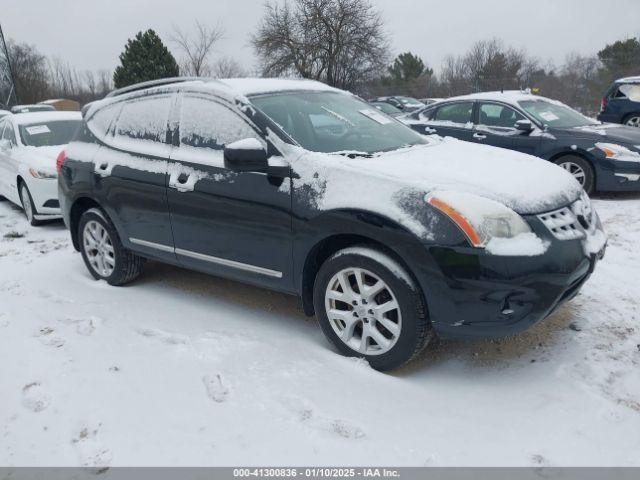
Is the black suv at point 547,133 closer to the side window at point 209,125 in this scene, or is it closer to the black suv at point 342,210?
the black suv at point 342,210

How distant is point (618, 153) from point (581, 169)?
1.57 ft

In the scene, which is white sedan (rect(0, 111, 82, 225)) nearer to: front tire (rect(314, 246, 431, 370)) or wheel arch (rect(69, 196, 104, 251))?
wheel arch (rect(69, 196, 104, 251))

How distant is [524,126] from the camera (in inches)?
299

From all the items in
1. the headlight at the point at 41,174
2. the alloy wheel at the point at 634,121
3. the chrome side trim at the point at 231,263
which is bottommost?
the chrome side trim at the point at 231,263

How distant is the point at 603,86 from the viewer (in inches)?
922

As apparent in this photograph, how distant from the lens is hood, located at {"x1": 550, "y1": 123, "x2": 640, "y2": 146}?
24.0 feet

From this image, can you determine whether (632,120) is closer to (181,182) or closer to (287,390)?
(181,182)

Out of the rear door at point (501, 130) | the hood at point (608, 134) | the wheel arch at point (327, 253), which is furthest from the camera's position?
the rear door at point (501, 130)

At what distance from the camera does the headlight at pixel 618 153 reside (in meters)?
7.15

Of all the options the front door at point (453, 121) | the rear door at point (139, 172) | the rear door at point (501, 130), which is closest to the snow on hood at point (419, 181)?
the rear door at point (139, 172)

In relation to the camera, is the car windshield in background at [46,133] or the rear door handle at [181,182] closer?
the rear door handle at [181,182]

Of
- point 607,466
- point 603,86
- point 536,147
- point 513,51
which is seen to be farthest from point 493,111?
point 513,51

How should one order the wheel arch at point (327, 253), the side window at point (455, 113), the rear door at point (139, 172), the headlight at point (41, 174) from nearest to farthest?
the wheel arch at point (327, 253) → the rear door at point (139, 172) → the headlight at point (41, 174) → the side window at point (455, 113)

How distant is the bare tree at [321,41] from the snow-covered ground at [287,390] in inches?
1161
